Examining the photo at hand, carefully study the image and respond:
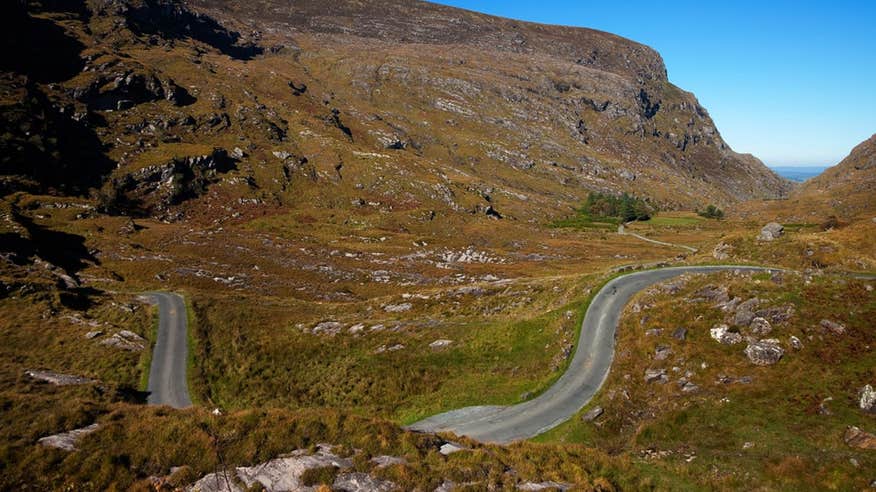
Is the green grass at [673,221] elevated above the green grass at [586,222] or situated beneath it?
elevated above

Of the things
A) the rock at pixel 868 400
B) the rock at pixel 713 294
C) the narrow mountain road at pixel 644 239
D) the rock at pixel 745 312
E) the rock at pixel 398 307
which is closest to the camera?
the rock at pixel 868 400

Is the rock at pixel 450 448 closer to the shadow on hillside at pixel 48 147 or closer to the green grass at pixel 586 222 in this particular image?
the shadow on hillside at pixel 48 147

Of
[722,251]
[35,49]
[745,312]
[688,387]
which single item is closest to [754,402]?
[688,387]

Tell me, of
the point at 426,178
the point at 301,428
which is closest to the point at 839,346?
the point at 301,428

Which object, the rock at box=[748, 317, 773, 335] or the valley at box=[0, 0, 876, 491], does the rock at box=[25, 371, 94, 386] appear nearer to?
the valley at box=[0, 0, 876, 491]

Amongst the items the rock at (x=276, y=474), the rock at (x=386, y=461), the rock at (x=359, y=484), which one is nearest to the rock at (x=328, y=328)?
the rock at (x=276, y=474)

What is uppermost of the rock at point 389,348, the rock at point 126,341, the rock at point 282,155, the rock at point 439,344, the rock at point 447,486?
the rock at point 282,155
